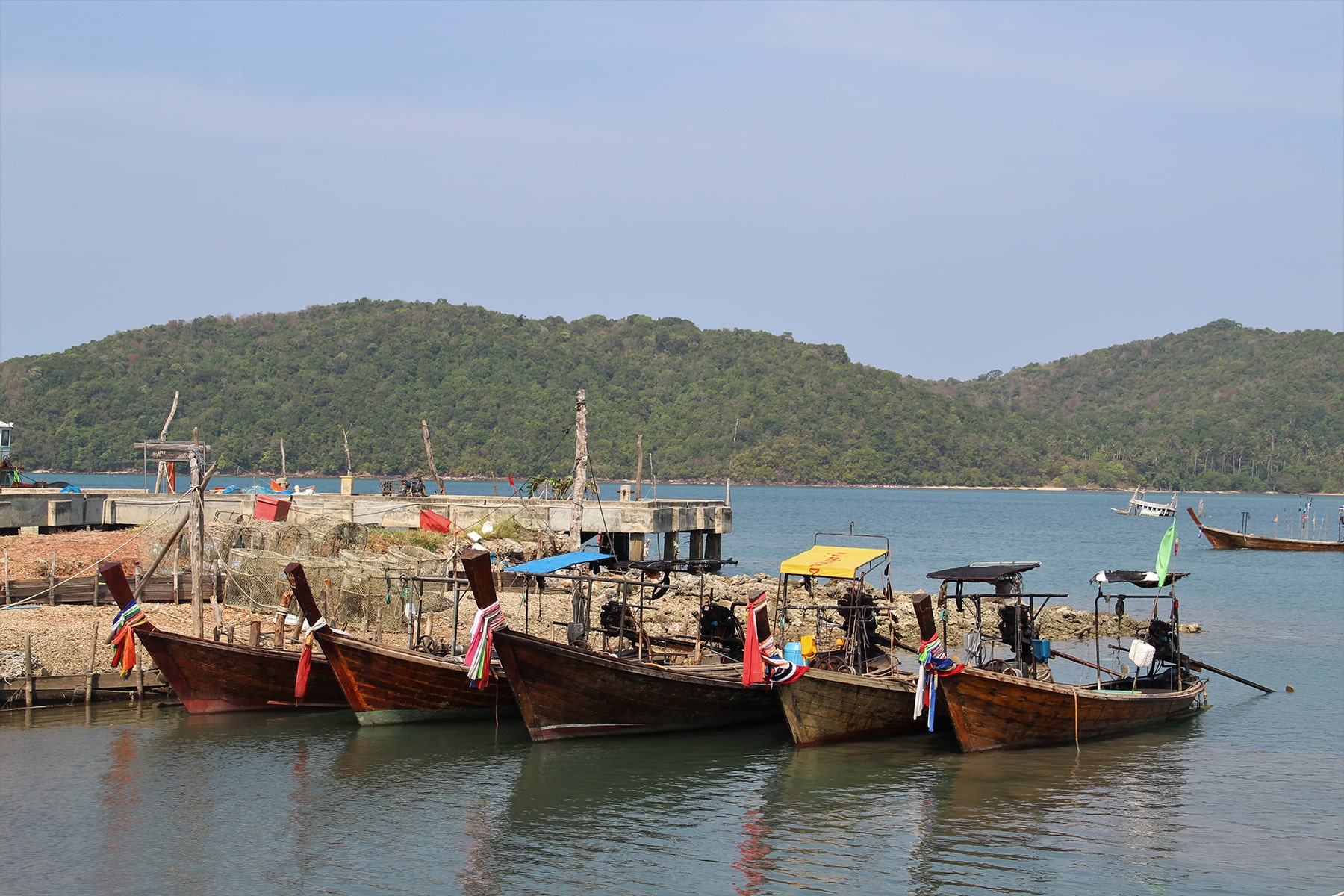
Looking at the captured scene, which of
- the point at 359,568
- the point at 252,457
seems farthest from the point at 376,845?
the point at 252,457

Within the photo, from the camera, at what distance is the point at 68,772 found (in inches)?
743

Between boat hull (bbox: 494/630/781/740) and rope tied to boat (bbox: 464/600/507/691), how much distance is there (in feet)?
0.56

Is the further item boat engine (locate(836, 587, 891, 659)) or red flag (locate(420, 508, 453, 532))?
red flag (locate(420, 508, 453, 532))

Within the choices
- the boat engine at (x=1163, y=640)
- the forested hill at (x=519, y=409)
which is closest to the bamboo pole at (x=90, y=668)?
the boat engine at (x=1163, y=640)

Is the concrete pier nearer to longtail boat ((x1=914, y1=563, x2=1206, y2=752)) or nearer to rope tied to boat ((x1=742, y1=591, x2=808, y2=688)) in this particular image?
longtail boat ((x1=914, y1=563, x2=1206, y2=752))

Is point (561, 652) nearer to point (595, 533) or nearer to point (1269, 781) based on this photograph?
point (1269, 781)

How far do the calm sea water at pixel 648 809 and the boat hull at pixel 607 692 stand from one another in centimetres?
41

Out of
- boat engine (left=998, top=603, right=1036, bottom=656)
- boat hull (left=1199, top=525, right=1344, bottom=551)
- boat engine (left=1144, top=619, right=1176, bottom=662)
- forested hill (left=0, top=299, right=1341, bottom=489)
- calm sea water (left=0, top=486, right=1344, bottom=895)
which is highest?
forested hill (left=0, top=299, right=1341, bottom=489)

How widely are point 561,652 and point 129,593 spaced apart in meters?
8.12

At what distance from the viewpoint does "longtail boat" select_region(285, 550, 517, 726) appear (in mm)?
21500

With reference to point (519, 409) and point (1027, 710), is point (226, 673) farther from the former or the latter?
point (519, 409)

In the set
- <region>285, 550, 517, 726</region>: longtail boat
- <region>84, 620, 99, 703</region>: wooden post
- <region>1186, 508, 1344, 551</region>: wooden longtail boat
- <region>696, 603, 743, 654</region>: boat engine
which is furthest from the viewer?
<region>1186, 508, 1344, 551</region>: wooden longtail boat

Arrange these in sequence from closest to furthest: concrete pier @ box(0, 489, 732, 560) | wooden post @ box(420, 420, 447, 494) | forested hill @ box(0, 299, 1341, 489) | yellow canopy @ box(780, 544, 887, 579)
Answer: yellow canopy @ box(780, 544, 887, 579) < concrete pier @ box(0, 489, 732, 560) < wooden post @ box(420, 420, 447, 494) < forested hill @ box(0, 299, 1341, 489)

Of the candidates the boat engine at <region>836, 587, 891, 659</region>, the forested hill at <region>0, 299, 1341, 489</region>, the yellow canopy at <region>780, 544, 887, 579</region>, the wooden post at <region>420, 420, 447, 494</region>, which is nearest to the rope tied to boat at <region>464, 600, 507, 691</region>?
the yellow canopy at <region>780, 544, 887, 579</region>
